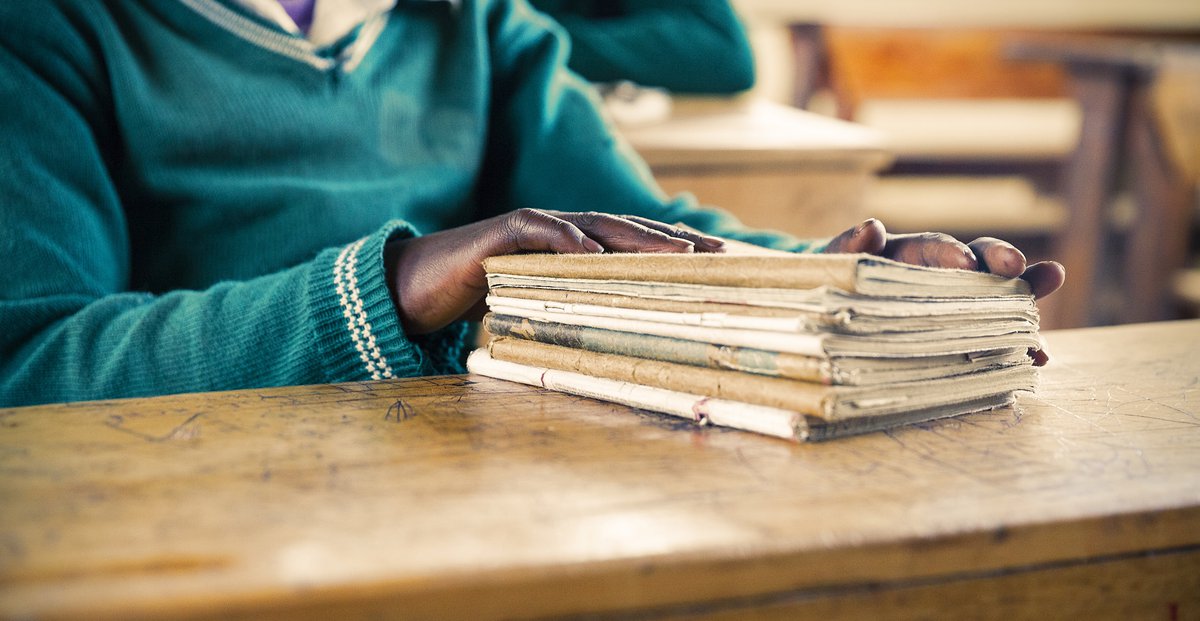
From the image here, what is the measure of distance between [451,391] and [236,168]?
1.58 ft

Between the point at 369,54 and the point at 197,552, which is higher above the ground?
the point at 369,54

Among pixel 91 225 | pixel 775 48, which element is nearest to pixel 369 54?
pixel 91 225

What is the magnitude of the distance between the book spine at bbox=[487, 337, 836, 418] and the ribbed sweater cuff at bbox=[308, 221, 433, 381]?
0.23ft

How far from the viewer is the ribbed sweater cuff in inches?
27.5

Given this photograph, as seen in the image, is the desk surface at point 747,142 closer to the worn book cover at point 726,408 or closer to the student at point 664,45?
the student at point 664,45

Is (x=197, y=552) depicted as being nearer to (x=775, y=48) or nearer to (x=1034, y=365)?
(x=1034, y=365)

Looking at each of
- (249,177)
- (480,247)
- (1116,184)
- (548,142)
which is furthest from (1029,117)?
(480,247)

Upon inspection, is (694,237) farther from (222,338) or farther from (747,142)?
(747,142)

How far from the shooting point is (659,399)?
59 cm

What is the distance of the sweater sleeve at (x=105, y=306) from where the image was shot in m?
0.71

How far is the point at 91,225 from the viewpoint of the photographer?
0.86m

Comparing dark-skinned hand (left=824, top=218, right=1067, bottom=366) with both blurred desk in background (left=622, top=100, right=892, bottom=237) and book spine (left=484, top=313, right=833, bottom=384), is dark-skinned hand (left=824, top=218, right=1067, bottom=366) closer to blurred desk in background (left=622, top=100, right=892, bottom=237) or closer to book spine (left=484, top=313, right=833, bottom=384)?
book spine (left=484, top=313, right=833, bottom=384)

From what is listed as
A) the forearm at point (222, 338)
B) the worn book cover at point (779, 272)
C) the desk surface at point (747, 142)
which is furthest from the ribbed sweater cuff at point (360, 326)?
→ the desk surface at point (747, 142)

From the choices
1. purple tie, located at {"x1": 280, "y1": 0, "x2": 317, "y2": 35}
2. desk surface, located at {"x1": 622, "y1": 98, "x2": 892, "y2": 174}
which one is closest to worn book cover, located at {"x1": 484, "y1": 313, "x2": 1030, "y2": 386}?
purple tie, located at {"x1": 280, "y1": 0, "x2": 317, "y2": 35}
